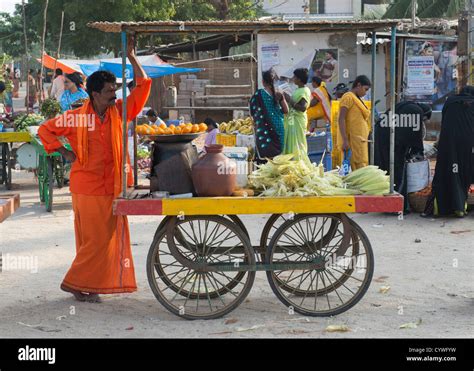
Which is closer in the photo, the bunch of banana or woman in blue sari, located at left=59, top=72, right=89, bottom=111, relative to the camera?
woman in blue sari, located at left=59, top=72, right=89, bottom=111

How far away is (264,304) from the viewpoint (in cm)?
631

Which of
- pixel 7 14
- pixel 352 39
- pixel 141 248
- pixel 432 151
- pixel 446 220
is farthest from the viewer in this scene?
pixel 7 14

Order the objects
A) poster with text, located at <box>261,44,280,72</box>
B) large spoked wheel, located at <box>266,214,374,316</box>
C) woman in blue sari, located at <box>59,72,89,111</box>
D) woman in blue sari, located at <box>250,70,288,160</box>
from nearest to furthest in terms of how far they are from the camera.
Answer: large spoked wheel, located at <box>266,214,374,316</box>, woman in blue sari, located at <box>250,70,288,160</box>, woman in blue sari, located at <box>59,72,89,111</box>, poster with text, located at <box>261,44,280,72</box>

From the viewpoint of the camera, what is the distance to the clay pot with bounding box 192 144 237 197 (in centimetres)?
574

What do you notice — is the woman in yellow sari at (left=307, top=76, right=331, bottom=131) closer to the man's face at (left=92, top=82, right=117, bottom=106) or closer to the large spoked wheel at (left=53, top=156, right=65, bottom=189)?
the large spoked wheel at (left=53, top=156, right=65, bottom=189)

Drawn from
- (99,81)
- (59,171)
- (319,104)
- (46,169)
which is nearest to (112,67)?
(59,171)

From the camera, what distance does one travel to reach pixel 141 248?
8.53 metres

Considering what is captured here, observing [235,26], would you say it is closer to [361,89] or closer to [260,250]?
[260,250]

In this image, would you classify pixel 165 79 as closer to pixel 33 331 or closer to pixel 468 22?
pixel 468 22

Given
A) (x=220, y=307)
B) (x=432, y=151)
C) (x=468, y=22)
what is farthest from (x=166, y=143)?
(x=432, y=151)

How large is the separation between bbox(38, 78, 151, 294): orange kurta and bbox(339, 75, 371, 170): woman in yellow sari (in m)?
4.08

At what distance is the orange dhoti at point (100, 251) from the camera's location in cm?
622

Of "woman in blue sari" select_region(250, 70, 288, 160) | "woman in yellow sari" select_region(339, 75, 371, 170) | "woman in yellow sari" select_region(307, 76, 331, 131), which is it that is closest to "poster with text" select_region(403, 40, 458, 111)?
"woman in yellow sari" select_region(307, 76, 331, 131)
